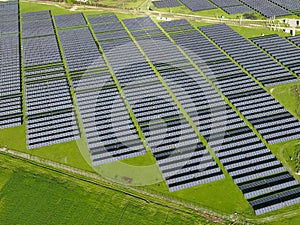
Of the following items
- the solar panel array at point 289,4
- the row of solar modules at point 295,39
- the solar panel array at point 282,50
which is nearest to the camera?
the solar panel array at point 282,50

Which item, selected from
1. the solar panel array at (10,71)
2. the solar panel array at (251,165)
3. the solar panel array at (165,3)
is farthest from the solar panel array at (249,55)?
the solar panel array at (10,71)

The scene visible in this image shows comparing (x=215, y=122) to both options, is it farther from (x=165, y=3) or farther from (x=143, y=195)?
(x=165, y=3)

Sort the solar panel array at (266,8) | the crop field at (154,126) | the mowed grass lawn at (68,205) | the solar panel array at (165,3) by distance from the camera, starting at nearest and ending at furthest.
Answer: the mowed grass lawn at (68,205) < the crop field at (154,126) < the solar panel array at (266,8) < the solar panel array at (165,3)

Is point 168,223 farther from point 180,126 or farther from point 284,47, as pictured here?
point 284,47

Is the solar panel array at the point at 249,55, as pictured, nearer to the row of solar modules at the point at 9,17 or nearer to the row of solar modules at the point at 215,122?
the row of solar modules at the point at 215,122

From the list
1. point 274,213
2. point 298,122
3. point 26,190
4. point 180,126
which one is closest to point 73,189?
point 26,190

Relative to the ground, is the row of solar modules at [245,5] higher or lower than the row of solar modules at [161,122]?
higher

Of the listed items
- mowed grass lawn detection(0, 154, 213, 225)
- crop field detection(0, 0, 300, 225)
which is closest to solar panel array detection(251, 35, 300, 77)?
crop field detection(0, 0, 300, 225)
